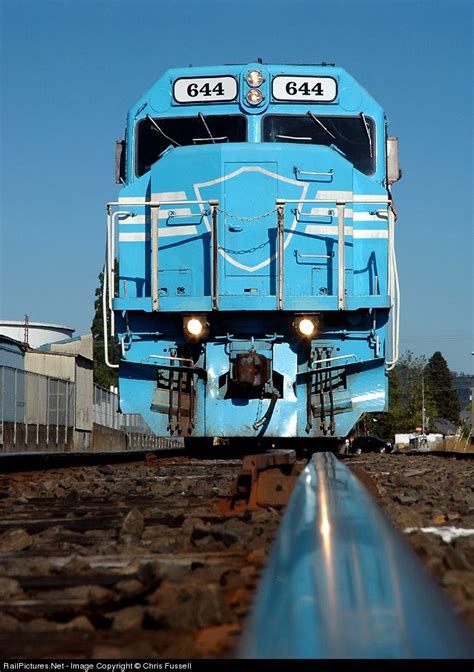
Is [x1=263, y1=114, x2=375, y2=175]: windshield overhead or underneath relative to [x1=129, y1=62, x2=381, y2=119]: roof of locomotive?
underneath

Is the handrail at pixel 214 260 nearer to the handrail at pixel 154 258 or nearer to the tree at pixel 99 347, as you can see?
the handrail at pixel 154 258

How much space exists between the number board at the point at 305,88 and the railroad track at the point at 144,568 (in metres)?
5.12

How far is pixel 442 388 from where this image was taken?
106m

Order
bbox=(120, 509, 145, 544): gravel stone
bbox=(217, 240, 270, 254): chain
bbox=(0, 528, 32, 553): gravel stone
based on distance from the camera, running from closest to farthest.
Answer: bbox=(0, 528, 32, 553): gravel stone, bbox=(120, 509, 145, 544): gravel stone, bbox=(217, 240, 270, 254): chain

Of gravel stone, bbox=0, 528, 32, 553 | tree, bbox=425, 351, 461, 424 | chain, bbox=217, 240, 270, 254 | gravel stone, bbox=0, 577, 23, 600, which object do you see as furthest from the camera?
tree, bbox=425, 351, 461, 424

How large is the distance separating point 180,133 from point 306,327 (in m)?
2.57

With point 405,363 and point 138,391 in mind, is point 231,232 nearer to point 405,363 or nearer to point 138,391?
point 138,391

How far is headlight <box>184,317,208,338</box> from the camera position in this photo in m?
8.88

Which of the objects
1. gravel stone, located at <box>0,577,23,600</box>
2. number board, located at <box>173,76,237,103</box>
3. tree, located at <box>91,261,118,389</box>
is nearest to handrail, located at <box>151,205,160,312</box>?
number board, located at <box>173,76,237,103</box>

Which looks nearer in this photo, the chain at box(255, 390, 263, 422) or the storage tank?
the chain at box(255, 390, 263, 422)

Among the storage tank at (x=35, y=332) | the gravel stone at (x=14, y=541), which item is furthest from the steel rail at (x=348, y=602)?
the storage tank at (x=35, y=332)

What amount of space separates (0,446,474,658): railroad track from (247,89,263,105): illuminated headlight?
503cm

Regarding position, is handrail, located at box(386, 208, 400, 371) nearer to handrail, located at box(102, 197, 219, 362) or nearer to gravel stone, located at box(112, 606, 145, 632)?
handrail, located at box(102, 197, 219, 362)
